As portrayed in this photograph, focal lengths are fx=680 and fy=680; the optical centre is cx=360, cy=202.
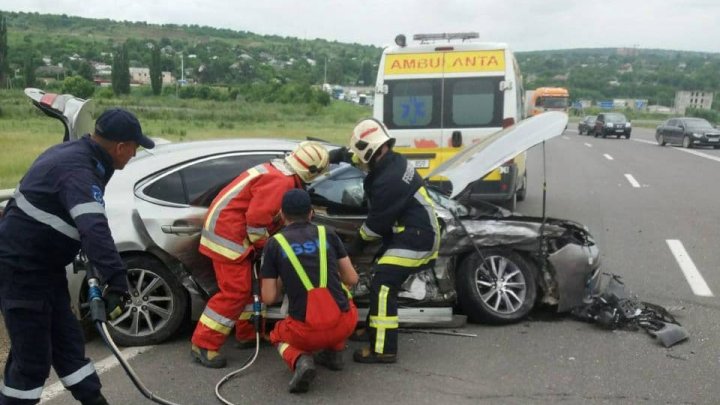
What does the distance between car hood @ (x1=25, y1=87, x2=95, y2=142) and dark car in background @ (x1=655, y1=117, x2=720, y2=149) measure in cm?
2816

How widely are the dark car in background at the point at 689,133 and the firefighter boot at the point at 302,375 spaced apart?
27801mm

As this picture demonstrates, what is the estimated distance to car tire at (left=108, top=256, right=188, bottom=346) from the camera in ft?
15.7

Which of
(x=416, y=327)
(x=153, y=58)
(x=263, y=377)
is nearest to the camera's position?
(x=263, y=377)

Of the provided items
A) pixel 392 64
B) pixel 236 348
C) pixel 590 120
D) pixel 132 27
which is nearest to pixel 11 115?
pixel 590 120

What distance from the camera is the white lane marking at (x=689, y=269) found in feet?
20.7

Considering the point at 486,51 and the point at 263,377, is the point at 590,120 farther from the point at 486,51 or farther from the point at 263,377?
the point at 263,377

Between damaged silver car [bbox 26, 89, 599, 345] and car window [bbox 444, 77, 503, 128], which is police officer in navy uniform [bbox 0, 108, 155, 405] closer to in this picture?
damaged silver car [bbox 26, 89, 599, 345]

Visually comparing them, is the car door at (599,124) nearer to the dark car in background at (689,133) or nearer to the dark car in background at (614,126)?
the dark car in background at (614,126)

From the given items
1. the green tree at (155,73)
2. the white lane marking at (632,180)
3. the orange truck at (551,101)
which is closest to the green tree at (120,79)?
the green tree at (155,73)

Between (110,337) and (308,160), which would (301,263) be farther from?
(110,337)

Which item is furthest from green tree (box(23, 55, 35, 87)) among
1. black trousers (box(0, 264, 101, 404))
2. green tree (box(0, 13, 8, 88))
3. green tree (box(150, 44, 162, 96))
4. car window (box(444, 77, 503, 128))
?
black trousers (box(0, 264, 101, 404))

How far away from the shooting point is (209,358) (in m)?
4.46

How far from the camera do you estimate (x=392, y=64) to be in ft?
32.6

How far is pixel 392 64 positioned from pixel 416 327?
18.4 feet
